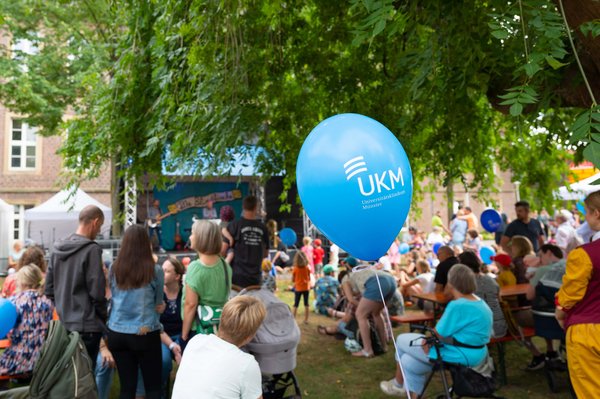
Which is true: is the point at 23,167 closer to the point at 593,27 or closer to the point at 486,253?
the point at 486,253

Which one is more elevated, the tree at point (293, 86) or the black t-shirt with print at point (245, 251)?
the tree at point (293, 86)

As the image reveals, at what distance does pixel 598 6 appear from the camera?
2.48m

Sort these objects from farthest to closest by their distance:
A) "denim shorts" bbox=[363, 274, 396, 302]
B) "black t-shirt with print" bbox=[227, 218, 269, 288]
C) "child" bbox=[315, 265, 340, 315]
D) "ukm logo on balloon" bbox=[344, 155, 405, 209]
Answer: "child" bbox=[315, 265, 340, 315], "denim shorts" bbox=[363, 274, 396, 302], "black t-shirt with print" bbox=[227, 218, 269, 288], "ukm logo on balloon" bbox=[344, 155, 405, 209]

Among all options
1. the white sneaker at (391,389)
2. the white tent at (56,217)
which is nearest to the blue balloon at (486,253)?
the white sneaker at (391,389)

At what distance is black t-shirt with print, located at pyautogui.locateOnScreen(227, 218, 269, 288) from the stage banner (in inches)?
507

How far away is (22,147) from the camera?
20797mm

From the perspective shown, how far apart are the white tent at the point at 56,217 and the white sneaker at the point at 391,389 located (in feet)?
36.9

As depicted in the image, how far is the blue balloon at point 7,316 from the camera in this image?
363cm

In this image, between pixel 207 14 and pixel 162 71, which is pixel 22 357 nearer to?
pixel 162 71

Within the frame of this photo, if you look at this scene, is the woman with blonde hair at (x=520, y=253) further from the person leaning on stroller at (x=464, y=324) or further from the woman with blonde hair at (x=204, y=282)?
the woman with blonde hair at (x=204, y=282)

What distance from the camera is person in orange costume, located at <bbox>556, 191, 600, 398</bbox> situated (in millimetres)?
2707

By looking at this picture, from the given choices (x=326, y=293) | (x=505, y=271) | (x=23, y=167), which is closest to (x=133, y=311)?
(x=505, y=271)

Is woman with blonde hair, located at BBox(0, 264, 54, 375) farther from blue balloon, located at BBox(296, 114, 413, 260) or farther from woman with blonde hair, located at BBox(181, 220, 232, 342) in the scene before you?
blue balloon, located at BBox(296, 114, 413, 260)

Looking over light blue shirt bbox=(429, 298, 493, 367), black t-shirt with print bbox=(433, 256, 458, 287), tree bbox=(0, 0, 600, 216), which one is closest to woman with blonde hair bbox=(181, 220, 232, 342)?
tree bbox=(0, 0, 600, 216)
